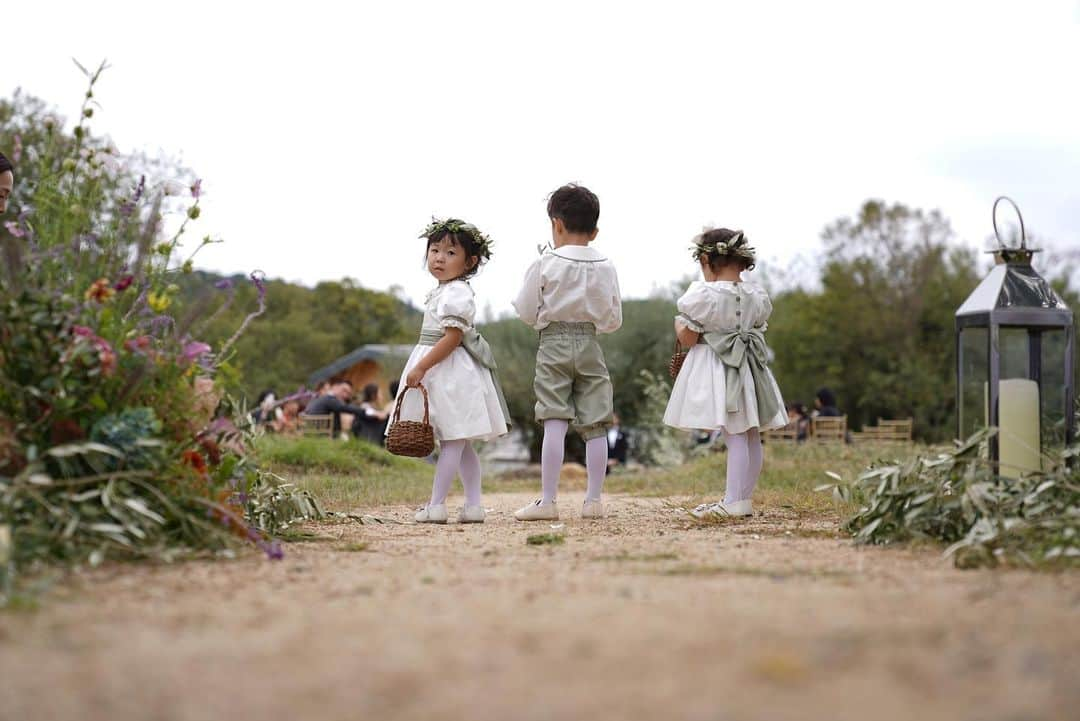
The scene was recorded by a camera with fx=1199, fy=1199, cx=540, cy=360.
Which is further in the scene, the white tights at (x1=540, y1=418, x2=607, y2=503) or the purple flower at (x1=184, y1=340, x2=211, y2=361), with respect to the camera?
the white tights at (x1=540, y1=418, x2=607, y2=503)

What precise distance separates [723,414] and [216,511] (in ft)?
9.92

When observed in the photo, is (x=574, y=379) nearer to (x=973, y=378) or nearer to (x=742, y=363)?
(x=742, y=363)

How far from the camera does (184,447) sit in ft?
14.2

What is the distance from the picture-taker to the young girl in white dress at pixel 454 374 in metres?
6.20

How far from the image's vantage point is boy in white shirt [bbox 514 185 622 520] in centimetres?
643

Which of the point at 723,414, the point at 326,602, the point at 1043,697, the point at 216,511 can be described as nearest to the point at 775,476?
the point at 723,414

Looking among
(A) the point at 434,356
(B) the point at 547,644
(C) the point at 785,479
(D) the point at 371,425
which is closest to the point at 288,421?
(D) the point at 371,425

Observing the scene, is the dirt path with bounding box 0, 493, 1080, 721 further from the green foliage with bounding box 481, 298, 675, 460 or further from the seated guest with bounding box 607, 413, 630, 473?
the green foliage with bounding box 481, 298, 675, 460

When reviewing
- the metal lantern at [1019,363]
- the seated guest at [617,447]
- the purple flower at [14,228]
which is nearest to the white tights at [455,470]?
the purple flower at [14,228]

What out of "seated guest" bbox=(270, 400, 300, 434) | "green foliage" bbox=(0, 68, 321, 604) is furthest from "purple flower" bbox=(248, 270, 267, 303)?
"seated guest" bbox=(270, 400, 300, 434)

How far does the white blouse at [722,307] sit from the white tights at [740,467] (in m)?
0.60

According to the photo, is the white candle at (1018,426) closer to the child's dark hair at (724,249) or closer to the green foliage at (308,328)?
the child's dark hair at (724,249)

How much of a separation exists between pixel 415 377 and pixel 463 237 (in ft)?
2.76

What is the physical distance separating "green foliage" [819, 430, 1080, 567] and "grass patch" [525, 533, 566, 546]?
3.92 ft
